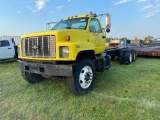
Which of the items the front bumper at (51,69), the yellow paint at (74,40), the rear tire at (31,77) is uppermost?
the yellow paint at (74,40)

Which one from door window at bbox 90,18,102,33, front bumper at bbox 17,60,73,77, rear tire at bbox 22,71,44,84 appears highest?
door window at bbox 90,18,102,33

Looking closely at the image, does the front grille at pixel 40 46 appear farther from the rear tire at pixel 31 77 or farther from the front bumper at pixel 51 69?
the rear tire at pixel 31 77

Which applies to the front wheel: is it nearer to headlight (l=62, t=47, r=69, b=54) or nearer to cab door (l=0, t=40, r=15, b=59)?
headlight (l=62, t=47, r=69, b=54)

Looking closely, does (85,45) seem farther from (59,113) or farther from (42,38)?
(59,113)

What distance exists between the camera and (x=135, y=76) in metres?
7.02

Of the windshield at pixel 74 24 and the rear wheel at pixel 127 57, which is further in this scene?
the rear wheel at pixel 127 57

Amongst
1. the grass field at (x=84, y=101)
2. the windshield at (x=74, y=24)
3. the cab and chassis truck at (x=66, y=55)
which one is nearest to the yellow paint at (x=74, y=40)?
the cab and chassis truck at (x=66, y=55)

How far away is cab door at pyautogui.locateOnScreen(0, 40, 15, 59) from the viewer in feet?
41.3

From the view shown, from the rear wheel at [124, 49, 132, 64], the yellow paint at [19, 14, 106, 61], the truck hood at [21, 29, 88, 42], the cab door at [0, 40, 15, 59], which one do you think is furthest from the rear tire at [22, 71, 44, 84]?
the cab door at [0, 40, 15, 59]

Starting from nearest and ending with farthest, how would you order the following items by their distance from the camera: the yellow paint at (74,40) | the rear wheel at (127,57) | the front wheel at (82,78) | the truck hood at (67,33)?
the yellow paint at (74,40) → the truck hood at (67,33) → the front wheel at (82,78) → the rear wheel at (127,57)

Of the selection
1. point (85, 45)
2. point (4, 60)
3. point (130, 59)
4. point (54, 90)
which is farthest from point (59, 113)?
point (4, 60)

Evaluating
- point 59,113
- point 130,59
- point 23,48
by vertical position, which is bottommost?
point 59,113

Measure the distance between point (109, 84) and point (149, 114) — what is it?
86.6 inches

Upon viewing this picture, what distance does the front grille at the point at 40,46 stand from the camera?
4.60m
